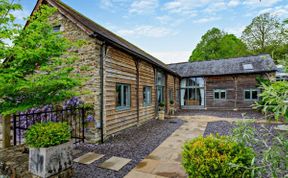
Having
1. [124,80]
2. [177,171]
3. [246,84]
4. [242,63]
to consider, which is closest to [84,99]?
[124,80]

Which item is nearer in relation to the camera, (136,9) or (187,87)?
(136,9)

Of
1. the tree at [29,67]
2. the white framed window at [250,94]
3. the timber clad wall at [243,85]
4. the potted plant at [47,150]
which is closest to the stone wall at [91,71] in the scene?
the tree at [29,67]

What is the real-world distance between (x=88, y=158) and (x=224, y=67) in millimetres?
17727

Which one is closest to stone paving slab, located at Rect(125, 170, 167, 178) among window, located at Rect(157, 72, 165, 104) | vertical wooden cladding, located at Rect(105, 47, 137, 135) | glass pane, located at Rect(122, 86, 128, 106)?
vertical wooden cladding, located at Rect(105, 47, 137, 135)

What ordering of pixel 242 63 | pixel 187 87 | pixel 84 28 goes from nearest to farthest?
pixel 84 28 < pixel 242 63 < pixel 187 87

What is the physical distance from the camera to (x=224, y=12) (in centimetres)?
974

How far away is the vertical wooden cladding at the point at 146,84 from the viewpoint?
923 centimetres

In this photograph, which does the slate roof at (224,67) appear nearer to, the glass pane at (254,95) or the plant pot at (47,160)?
the glass pane at (254,95)

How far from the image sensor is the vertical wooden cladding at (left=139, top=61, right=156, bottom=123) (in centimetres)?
923

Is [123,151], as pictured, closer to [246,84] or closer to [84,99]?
[84,99]

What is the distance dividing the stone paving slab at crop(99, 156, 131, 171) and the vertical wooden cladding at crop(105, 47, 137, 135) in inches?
78.8

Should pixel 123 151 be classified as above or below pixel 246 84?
below

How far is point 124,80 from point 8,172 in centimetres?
516

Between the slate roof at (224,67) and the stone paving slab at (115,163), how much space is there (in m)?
15.7
